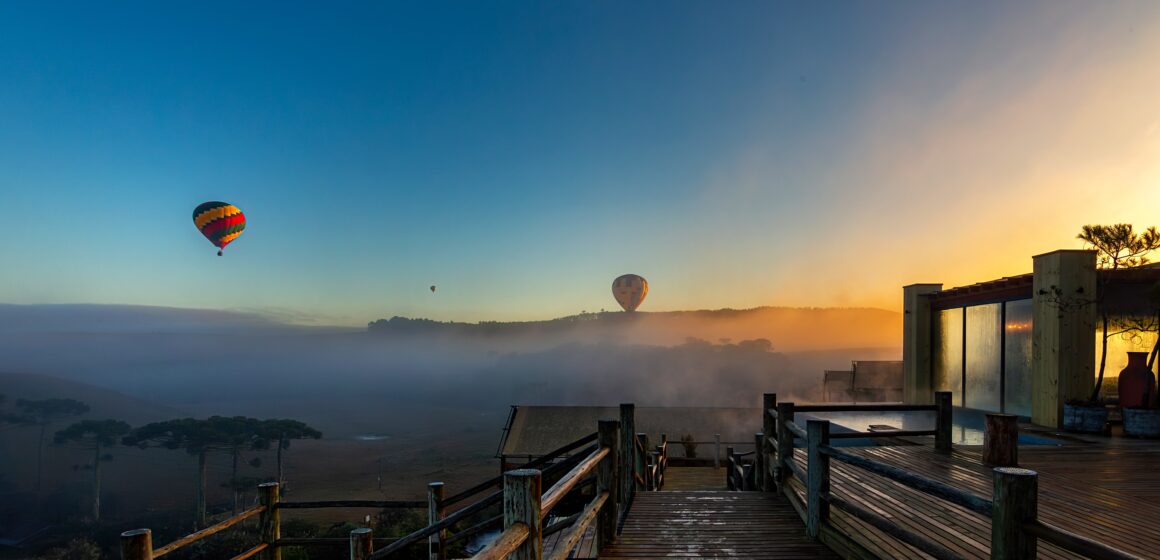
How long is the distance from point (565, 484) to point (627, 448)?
3.06 m

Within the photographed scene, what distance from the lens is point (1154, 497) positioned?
21.8ft

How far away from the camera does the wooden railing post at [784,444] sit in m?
7.51

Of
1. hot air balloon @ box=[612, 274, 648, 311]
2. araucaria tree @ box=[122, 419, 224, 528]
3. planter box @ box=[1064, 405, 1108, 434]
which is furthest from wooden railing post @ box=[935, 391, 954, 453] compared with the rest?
araucaria tree @ box=[122, 419, 224, 528]

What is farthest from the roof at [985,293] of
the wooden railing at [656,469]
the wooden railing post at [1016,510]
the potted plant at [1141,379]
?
the wooden railing post at [1016,510]

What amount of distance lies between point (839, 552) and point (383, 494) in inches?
3141

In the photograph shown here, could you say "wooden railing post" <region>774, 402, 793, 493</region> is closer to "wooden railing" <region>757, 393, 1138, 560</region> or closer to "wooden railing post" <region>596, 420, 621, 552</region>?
"wooden railing" <region>757, 393, 1138, 560</region>

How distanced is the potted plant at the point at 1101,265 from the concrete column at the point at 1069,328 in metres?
0.08

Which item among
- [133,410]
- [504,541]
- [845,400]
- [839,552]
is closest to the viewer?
[504,541]

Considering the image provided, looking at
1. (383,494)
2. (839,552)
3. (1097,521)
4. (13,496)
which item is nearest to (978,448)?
(1097,521)

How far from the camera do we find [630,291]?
56.5 metres

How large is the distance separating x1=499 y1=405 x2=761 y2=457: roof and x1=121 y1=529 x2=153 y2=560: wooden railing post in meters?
15.1

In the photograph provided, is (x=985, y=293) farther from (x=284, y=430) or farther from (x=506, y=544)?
(x=284, y=430)

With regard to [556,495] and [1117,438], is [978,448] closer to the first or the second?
[1117,438]

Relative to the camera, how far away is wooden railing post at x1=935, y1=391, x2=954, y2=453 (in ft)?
28.3
